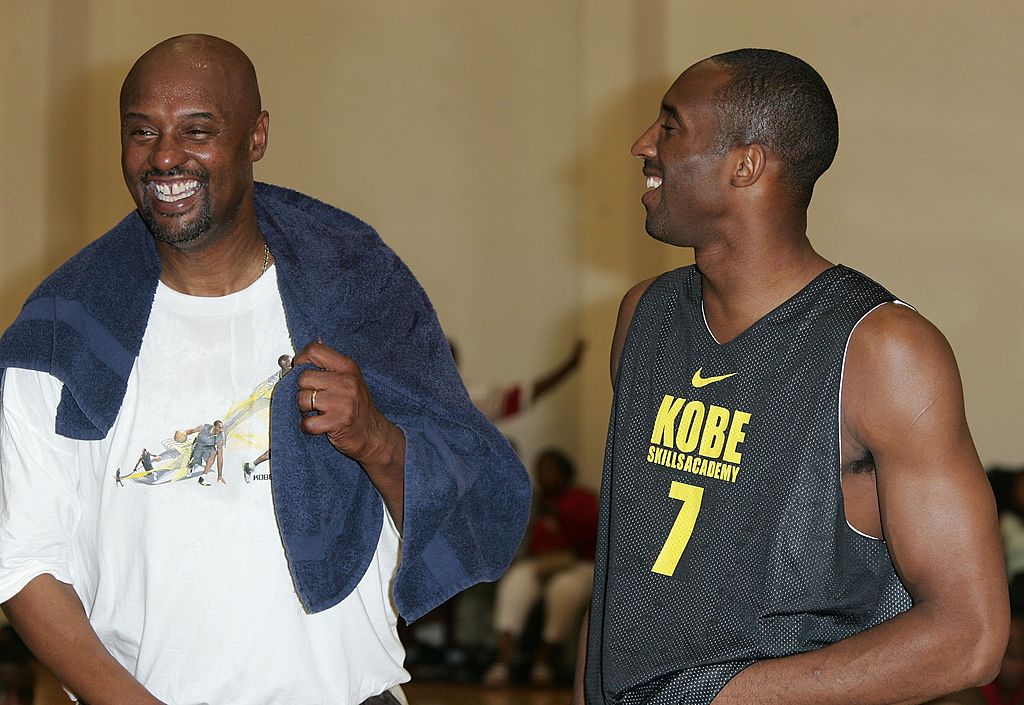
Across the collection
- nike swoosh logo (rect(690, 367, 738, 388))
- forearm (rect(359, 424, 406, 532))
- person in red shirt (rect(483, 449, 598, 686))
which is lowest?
person in red shirt (rect(483, 449, 598, 686))

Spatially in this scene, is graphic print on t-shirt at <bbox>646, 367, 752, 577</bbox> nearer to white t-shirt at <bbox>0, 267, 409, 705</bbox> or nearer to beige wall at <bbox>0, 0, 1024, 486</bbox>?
white t-shirt at <bbox>0, 267, 409, 705</bbox>

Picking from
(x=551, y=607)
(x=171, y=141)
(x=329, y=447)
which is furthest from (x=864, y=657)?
(x=551, y=607)

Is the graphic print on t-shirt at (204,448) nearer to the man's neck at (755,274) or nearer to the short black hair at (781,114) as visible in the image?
the man's neck at (755,274)

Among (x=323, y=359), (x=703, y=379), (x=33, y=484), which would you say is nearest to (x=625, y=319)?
(x=703, y=379)

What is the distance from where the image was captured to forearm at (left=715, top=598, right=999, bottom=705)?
154 cm

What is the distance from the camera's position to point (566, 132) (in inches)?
248

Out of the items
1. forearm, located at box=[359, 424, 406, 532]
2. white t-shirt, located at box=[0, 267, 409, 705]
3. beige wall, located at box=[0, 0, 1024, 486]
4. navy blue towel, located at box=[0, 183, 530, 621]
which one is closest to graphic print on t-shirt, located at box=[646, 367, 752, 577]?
navy blue towel, located at box=[0, 183, 530, 621]

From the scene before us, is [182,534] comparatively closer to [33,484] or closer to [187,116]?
[33,484]

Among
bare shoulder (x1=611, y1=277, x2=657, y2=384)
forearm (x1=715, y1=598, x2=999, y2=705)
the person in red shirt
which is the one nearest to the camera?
forearm (x1=715, y1=598, x2=999, y2=705)

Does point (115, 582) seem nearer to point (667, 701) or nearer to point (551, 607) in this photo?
point (667, 701)

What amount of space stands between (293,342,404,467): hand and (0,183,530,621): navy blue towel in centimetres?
10

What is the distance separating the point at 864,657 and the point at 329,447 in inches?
32.3

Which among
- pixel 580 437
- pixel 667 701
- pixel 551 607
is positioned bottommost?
pixel 551 607

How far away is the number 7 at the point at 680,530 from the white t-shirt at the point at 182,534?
0.47 meters
